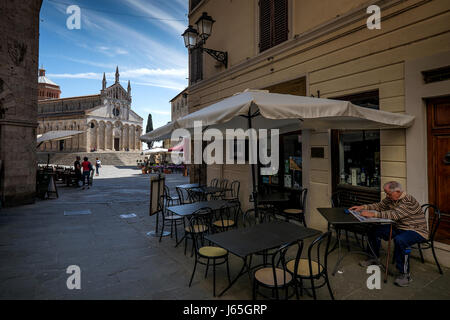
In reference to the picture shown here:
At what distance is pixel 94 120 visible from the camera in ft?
166

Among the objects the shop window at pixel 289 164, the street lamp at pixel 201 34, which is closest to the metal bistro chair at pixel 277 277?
the shop window at pixel 289 164

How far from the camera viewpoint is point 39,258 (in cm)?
413

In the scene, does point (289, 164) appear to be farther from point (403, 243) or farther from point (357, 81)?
point (403, 243)

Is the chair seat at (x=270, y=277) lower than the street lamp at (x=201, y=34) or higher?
lower

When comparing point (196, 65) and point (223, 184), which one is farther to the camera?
point (196, 65)

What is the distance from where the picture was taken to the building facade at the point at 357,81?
3.89 m

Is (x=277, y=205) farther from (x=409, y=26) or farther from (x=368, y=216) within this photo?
(x=409, y=26)

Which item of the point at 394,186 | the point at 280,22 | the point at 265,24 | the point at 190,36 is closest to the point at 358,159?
the point at 394,186

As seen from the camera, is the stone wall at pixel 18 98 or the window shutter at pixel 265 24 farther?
the stone wall at pixel 18 98

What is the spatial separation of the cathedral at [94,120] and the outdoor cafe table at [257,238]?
51.3 metres

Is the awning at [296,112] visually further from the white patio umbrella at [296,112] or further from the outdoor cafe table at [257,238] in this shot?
the outdoor cafe table at [257,238]

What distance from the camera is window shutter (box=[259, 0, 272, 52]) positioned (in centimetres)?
696

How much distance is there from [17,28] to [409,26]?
10.9 metres

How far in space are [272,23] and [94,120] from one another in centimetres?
5167
